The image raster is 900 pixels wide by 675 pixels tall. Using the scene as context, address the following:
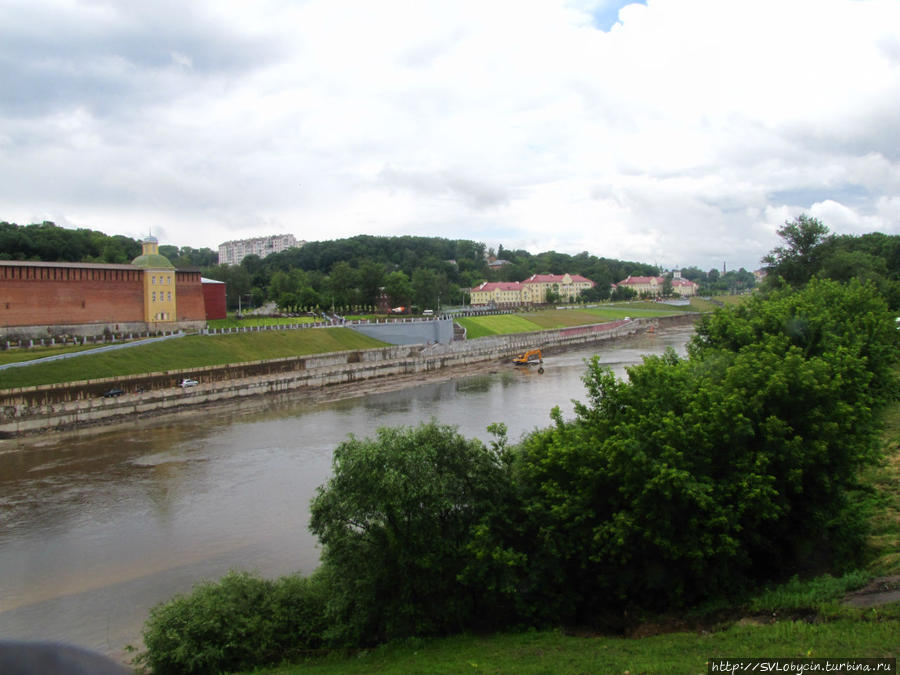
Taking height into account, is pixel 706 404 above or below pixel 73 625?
above

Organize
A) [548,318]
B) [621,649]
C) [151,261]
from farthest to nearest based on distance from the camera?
[548,318]
[151,261]
[621,649]

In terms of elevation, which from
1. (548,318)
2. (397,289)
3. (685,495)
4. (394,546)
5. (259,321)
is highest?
(397,289)

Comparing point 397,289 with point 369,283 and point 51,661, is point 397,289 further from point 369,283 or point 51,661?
point 51,661

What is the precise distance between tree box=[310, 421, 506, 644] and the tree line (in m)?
0.03

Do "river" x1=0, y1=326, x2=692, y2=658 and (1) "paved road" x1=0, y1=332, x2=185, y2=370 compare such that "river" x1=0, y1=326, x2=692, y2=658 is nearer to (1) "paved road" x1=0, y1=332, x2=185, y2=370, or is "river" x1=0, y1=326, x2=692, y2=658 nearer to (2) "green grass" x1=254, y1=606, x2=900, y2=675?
(2) "green grass" x1=254, y1=606, x2=900, y2=675

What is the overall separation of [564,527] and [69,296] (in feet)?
138

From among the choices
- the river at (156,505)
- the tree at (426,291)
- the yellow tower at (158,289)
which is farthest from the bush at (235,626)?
the tree at (426,291)

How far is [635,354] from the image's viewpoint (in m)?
54.6

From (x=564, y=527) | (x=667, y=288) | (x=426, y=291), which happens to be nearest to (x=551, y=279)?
(x=667, y=288)

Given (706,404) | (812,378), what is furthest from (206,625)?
(812,378)

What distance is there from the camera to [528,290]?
115062mm

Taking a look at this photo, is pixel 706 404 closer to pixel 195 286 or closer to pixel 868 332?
pixel 868 332

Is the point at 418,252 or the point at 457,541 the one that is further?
the point at 418,252

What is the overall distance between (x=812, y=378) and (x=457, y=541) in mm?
6429
